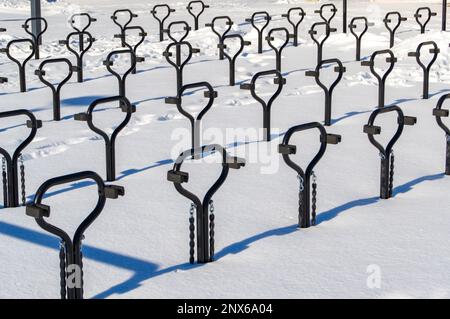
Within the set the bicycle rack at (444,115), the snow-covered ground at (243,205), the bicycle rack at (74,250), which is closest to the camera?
the bicycle rack at (74,250)

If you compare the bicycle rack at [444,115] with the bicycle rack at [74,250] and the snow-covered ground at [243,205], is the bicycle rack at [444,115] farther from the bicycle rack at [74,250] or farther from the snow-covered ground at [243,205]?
the bicycle rack at [74,250]

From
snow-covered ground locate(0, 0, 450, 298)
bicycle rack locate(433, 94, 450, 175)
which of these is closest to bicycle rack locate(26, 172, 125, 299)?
snow-covered ground locate(0, 0, 450, 298)

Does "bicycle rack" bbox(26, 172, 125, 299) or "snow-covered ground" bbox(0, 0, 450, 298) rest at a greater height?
"bicycle rack" bbox(26, 172, 125, 299)

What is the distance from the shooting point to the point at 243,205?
23.9 ft

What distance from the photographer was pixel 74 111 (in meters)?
11.6

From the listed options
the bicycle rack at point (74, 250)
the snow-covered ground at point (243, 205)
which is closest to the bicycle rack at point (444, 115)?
the snow-covered ground at point (243, 205)

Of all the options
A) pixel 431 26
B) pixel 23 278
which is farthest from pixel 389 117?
pixel 431 26

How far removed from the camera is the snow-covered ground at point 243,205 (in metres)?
5.51

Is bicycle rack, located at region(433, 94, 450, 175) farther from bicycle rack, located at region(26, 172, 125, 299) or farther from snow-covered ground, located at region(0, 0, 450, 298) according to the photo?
bicycle rack, located at region(26, 172, 125, 299)

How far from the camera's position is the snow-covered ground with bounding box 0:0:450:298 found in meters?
5.51

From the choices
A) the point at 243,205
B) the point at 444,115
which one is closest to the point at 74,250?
the point at 243,205

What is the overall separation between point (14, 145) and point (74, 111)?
2124mm

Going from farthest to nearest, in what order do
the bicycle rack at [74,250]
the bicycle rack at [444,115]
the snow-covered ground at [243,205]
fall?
1. the bicycle rack at [444,115]
2. the snow-covered ground at [243,205]
3. the bicycle rack at [74,250]

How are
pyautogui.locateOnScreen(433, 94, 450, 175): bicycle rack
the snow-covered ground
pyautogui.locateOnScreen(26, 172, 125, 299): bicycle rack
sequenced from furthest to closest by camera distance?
pyautogui.locateOnScreen(433, 94, 450, 175): bicycle rack < the snow-covered ground < pyautogui.locateOnScreen(26, 172, 125, 299): bicycle rack
